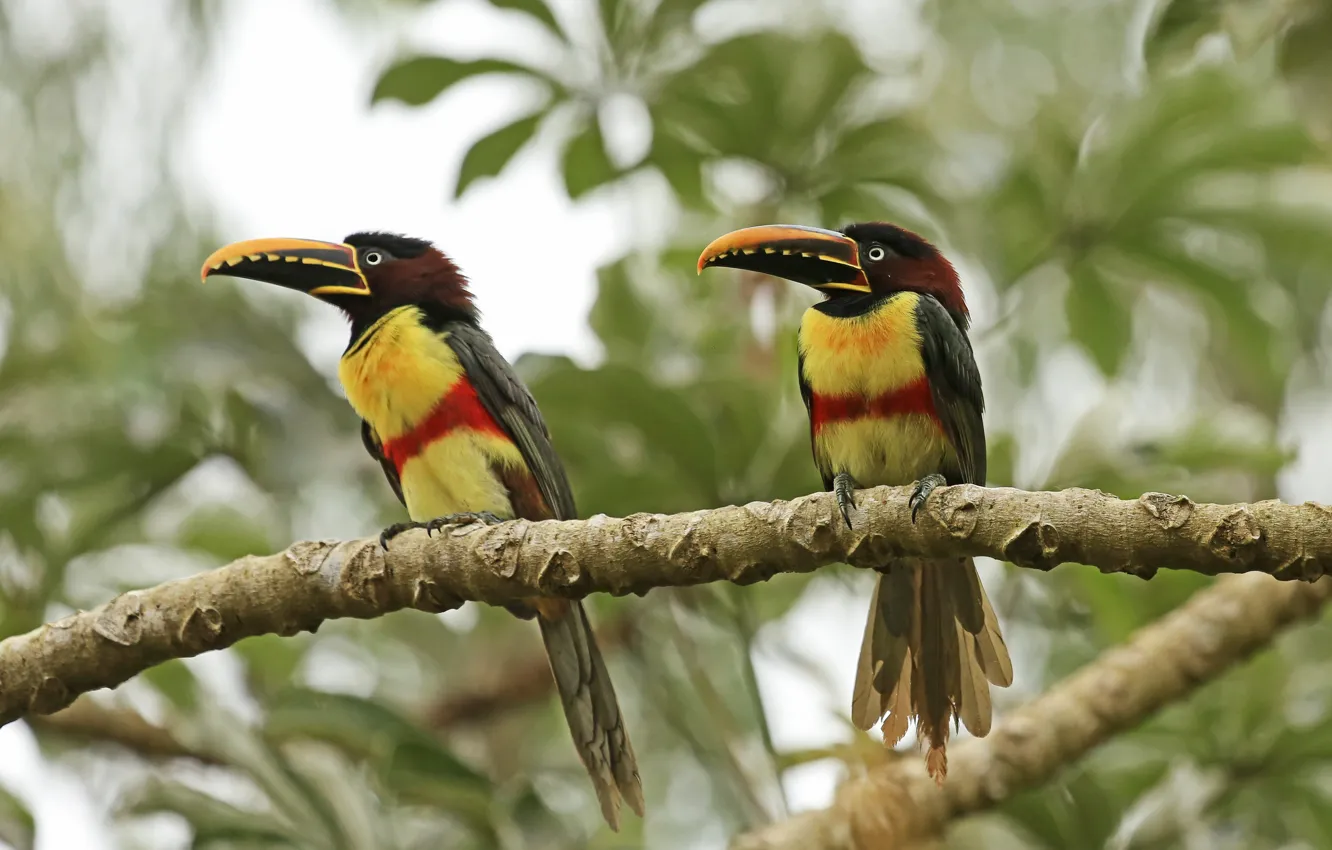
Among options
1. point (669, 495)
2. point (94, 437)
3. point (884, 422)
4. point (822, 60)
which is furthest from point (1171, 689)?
point (94, 437)

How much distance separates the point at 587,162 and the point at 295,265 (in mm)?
1406

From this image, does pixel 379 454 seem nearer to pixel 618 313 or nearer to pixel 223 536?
pixel 223 536

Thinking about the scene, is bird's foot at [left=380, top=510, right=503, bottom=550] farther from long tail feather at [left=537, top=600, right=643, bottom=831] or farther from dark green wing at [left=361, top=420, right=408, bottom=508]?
dark green wing at [left=361, top=420, right=408, bottom=508]

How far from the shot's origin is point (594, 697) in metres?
4.23

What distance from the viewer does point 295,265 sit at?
436cm

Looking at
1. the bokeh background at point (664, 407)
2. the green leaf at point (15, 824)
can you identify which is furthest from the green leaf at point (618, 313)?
the green leaf at point (15, 824)

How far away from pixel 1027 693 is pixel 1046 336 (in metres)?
1.76

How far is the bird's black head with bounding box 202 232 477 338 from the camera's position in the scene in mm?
4391

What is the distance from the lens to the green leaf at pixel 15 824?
170 inches

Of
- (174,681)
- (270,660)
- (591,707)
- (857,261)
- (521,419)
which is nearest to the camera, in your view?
(857,261)

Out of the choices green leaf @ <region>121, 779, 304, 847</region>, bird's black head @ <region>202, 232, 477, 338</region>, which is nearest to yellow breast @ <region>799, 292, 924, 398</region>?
bird's black head @ <region>202, 232, 477, 338</region>

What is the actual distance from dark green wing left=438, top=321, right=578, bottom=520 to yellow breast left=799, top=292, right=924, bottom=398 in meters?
0.93

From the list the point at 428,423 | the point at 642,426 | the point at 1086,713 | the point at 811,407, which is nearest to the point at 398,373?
the point at 428,423

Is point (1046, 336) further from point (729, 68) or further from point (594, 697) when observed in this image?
point (594, 697)
